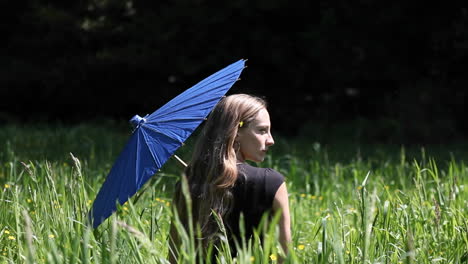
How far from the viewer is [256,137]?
2406mm

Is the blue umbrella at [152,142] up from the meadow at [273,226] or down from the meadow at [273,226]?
up

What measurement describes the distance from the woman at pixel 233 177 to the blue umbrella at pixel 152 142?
96 millimetres

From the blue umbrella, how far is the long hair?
9 centimetres

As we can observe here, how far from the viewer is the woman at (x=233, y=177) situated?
2314 millimetres

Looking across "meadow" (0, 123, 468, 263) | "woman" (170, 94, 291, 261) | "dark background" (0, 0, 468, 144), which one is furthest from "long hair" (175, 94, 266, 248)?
"dark background" (0, 0, 468, 144)

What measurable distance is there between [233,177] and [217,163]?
0.08 metres

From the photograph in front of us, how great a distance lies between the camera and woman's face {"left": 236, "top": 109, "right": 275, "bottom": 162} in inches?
94.4

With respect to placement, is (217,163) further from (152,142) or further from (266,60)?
(266,60)

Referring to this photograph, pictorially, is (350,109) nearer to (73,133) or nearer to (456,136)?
(456,136)

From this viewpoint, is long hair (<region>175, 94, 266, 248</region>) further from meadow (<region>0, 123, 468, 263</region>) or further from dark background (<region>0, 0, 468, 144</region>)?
dark background (<region>0, 0, 468, 144</region>)

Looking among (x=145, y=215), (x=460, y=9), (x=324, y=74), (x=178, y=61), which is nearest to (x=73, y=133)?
(x=178, y=61)

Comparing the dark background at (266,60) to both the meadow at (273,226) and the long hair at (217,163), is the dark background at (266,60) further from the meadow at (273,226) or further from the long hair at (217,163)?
the long hair at (217,163)

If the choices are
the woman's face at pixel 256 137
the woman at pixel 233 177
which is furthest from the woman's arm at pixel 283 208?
the woman's face at pixel 256 137

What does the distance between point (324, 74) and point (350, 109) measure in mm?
933
